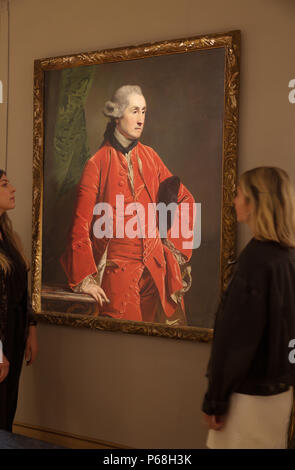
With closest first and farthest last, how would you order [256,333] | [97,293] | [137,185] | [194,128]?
[256,333] < [194,128] < [137,185] < [97,293]

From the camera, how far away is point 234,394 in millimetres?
2045

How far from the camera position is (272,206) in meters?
2.08

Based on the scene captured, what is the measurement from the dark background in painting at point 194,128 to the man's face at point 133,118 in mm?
44

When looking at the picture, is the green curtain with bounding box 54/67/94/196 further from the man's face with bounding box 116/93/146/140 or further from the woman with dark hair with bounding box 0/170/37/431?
the woman with dark hair with bounding box 0/170/37/431

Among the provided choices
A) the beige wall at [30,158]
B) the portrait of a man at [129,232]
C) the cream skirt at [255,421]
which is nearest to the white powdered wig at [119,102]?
the portrait of a man at [129,232]

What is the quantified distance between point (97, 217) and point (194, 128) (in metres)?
0.85

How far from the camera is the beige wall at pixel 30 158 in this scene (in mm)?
2816

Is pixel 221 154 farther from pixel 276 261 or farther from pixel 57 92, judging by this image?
pixel 57 92

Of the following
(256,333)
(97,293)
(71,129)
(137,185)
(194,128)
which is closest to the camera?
(256,333)

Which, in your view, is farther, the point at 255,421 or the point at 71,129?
the point at 71,129

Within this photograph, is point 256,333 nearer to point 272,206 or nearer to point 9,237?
point 272,206

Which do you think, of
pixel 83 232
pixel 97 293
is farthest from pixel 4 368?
pixel 83 232

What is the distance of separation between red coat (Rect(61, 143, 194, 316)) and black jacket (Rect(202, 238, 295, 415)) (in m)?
1.03

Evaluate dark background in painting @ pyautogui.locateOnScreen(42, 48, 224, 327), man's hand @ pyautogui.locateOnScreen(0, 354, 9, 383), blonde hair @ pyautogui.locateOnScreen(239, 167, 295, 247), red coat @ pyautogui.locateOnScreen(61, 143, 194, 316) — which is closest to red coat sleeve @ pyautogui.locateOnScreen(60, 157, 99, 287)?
red coat @ pyautogui.locateOnScreen(61, 143, 194, 316)
